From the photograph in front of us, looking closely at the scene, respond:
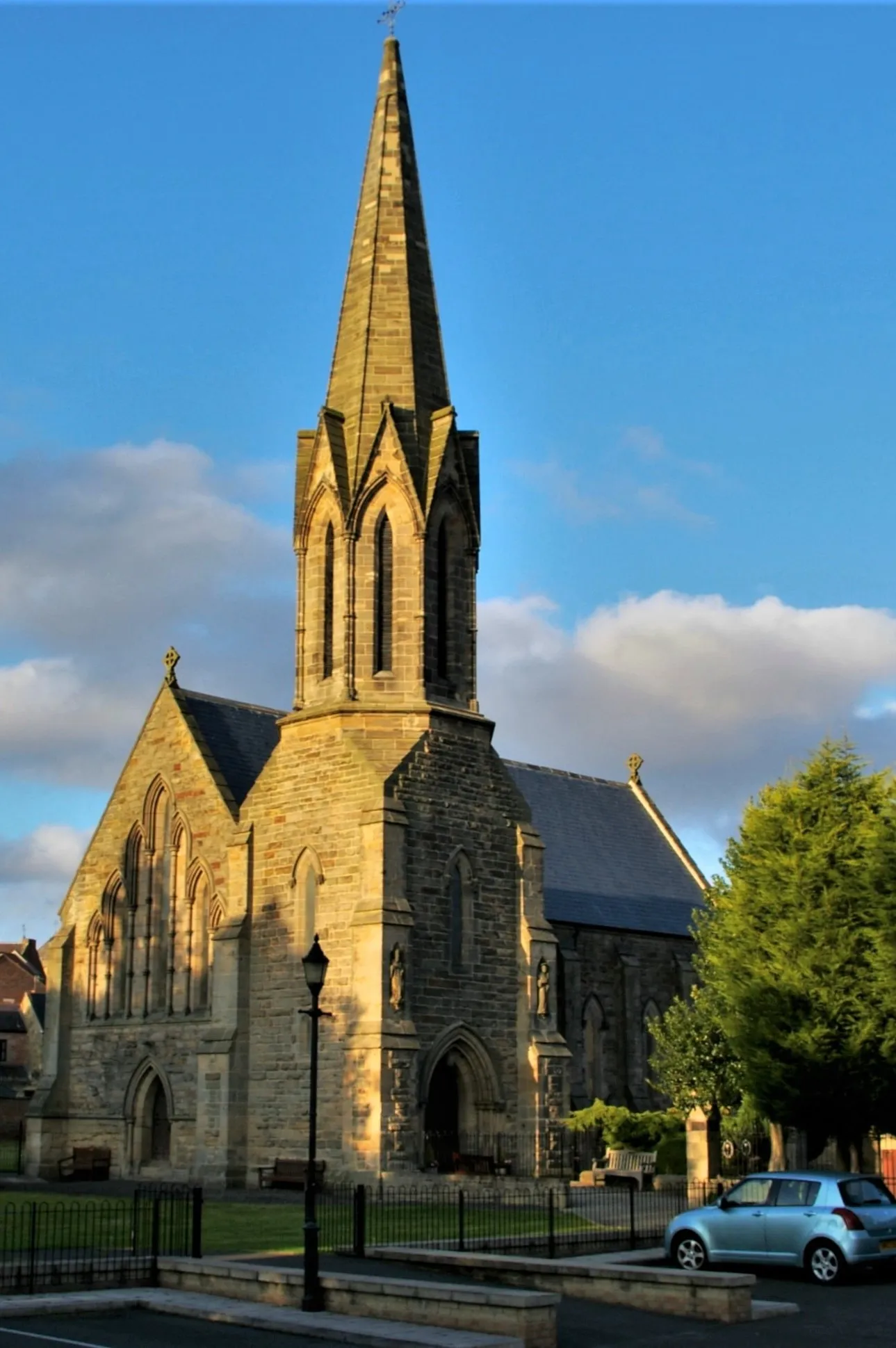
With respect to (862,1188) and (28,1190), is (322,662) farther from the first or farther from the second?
(862,1188)

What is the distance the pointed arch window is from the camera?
37.0 meters

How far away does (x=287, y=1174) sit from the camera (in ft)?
108

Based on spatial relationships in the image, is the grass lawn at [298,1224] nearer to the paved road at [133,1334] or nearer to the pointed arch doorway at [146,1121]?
the paved road at [133,1334]

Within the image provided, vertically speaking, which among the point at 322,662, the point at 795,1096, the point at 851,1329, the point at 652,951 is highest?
the point at 322,662

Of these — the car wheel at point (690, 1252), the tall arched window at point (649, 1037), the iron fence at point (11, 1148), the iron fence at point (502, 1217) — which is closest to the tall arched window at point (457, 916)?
the iron fence at point (502, 1217)

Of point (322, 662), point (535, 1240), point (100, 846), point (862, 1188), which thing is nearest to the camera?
point (862, 1188)

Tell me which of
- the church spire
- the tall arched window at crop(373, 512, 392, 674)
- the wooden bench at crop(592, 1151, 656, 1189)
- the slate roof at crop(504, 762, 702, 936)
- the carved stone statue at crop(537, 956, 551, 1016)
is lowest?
the wooden bench at crop(592, 1151, 656, 1189)

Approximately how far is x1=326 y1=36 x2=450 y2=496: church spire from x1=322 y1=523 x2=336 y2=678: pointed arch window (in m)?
1.37

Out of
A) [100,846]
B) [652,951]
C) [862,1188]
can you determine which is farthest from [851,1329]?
[652,951]

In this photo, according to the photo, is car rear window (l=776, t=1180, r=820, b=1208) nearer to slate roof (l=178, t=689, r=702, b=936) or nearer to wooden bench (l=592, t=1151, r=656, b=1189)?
wooden bench (l=592, t=1151, r=656, b=1189)

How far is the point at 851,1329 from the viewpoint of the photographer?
1756cm

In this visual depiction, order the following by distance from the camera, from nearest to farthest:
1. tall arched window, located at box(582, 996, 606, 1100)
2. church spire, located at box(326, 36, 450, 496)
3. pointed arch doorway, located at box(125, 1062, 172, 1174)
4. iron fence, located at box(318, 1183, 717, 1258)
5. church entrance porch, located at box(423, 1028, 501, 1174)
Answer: iron fence, located at box(318, 1183, 717, 1258), church entrance porch, located at box(423, 1028, 501, 1174), church spire, located at box(326, 36, 450, 496), pointed arch doorway, located at box(125, 1062, 172, 1174), tall arched window, located at box(582, 996, 606, 1100)

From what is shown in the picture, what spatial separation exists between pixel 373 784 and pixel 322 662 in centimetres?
385

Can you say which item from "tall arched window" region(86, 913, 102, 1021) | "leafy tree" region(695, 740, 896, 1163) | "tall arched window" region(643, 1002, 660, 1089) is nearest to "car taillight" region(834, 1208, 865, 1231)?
"leafy tree" region(695, 740, 896, 1163)
